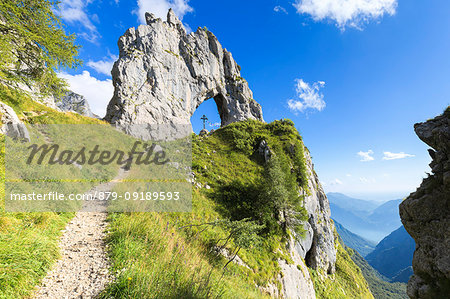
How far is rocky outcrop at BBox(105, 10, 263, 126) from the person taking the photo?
33.7 metres

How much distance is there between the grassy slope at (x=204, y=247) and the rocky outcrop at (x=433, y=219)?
8.13 meters

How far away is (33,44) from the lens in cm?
900

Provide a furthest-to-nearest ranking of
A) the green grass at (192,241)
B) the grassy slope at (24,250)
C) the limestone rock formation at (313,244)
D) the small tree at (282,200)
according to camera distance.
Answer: the limestone rock formation at (313,244), the small tree at (282,200), the green grass at (192,241), the grassy slope at (24,250)

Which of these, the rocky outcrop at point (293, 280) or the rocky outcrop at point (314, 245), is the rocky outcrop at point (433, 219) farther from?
the rocky outcrop at point (314, 245)

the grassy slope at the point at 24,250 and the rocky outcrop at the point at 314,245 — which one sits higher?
the grassy slope at the point at 24,250

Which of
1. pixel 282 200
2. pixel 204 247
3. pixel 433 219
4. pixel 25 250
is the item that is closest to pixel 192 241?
pixel 204 247

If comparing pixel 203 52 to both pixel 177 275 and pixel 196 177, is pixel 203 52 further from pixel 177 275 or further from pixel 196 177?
pixel 177 275

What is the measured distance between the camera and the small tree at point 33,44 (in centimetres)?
723

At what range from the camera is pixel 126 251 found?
179 inches

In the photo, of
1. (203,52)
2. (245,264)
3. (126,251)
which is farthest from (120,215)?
(203,52)

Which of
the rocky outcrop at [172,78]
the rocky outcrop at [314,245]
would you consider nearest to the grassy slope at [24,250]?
the rocky outcrop at [314,245]

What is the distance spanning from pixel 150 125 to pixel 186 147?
13385mm

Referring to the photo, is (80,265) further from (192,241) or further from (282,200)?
(282,200)

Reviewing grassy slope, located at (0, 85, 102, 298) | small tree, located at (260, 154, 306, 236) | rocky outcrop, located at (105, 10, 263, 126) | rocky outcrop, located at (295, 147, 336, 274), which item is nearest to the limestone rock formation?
rocky outcrop, located at (295, 147, 336, 274)
